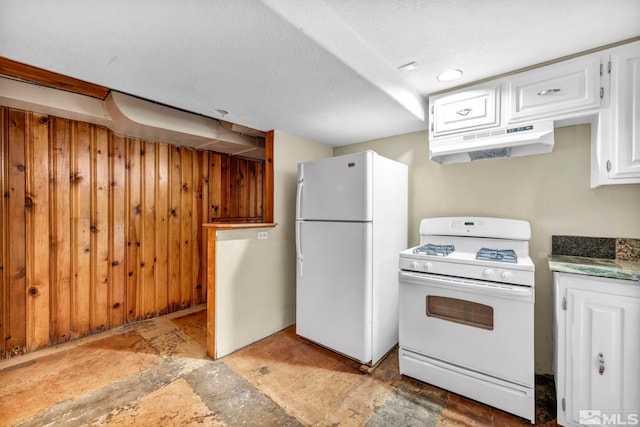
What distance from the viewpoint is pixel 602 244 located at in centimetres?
181

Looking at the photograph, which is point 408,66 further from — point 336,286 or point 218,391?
point 218,391

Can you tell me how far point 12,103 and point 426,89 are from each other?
126 inches

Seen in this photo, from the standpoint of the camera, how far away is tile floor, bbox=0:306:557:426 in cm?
164

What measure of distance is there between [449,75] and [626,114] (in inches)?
38.5

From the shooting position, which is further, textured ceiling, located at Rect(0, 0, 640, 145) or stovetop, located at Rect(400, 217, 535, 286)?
stovetop, located at Rect(400, 217, 535, 286)

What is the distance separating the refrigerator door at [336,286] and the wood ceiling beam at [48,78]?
2.03m

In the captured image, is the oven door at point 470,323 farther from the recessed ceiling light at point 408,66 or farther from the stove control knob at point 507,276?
the recessed ceiling light at point 408,66

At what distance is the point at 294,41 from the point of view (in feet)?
4.32

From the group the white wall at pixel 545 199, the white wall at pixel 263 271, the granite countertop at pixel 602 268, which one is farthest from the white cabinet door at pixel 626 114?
the white wall at pixel 263 271

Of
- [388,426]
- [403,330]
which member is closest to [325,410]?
[388,426]

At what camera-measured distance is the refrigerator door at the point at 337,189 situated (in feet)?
7.02

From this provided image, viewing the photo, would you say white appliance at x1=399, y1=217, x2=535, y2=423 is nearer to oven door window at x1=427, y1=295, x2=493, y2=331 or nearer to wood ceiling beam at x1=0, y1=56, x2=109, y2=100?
oven door window at x1=427, y1=295, x2=493, y2=331

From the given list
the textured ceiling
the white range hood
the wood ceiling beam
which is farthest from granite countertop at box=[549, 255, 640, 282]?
the wood ceiling beam

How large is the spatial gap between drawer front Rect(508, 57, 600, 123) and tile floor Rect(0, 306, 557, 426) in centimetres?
186
